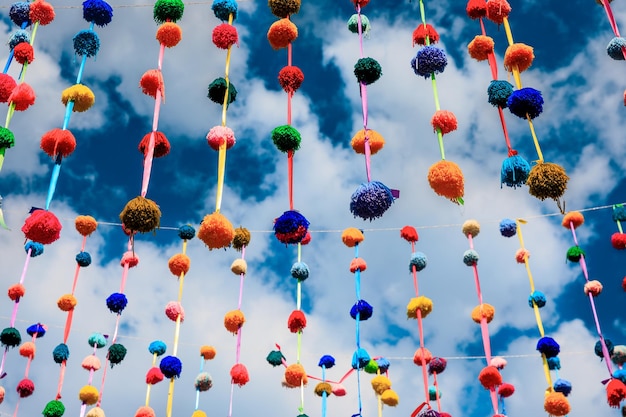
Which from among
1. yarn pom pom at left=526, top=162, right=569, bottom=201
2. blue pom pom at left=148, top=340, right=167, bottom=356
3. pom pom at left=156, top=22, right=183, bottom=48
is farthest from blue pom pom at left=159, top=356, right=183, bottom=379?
yarn pom pom at left=526, top=162, right=569, bottom=201

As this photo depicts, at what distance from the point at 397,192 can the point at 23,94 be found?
219cm

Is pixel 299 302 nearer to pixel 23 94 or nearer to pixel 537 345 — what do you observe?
pixel 537 345

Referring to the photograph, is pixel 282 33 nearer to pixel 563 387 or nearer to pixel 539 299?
pixel 539 299

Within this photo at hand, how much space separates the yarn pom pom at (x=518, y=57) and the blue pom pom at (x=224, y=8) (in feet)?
5.57

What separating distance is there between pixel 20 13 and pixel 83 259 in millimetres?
2626

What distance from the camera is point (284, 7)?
3.60 meters

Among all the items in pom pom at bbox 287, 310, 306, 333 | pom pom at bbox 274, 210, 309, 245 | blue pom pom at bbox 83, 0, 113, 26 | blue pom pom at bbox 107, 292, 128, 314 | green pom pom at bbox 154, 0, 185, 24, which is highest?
blue pom pom at bbox 83, 0, 113, 26

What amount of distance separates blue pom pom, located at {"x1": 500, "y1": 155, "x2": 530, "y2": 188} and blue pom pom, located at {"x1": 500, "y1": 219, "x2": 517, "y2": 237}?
3156mm

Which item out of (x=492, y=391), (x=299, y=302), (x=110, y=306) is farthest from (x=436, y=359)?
(x=110, y=306)

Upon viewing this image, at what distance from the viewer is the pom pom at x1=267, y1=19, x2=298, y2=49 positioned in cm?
354

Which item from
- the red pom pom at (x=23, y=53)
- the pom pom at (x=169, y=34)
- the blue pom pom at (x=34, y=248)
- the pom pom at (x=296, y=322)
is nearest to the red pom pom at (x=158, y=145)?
the pom pom at (x=169, y=34)

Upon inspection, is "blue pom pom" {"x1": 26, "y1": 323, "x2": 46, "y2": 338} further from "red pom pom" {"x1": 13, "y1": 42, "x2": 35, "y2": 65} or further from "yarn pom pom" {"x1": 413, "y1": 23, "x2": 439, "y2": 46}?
"yarn pom pom" {"x1": 413, "y1": 23, "x2": 439, "y2": 46}

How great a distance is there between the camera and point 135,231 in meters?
2.79

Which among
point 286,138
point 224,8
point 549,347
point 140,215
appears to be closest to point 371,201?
point 286,138
